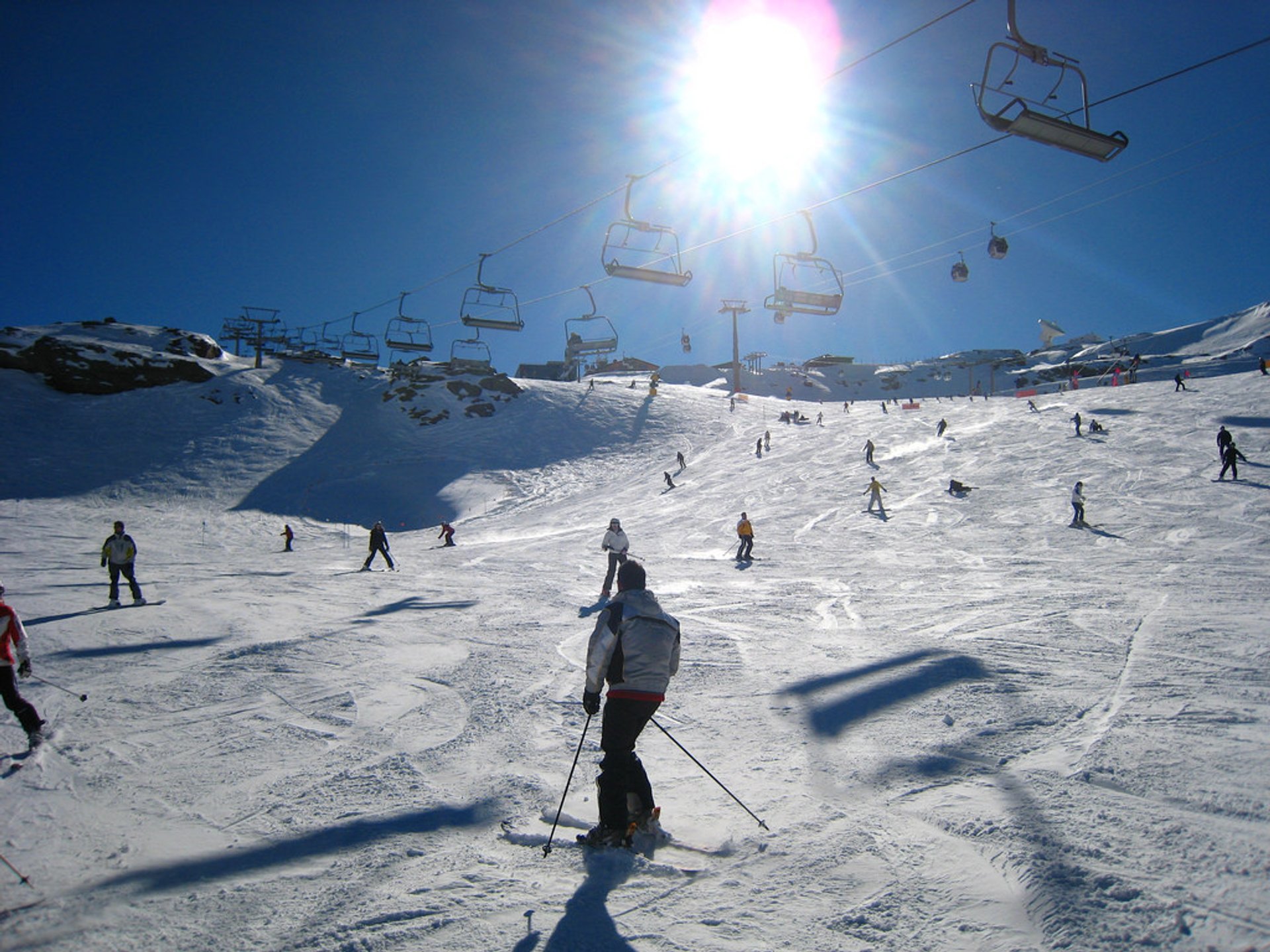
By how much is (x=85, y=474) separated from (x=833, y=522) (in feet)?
127

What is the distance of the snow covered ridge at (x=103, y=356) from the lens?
4403 centimetres

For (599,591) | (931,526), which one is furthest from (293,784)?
(931,526)

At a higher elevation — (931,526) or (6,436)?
(6,436)

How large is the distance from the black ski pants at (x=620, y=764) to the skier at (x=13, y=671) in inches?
193

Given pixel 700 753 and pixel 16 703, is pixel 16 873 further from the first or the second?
pixel 700 753

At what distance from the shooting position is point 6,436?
3619 cm

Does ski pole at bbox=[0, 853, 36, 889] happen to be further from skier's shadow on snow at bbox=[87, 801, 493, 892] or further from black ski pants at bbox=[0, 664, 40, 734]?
black ski pants at bbox=[0, 664, 40, 734]

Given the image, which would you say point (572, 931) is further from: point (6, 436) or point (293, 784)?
point (6, 436)

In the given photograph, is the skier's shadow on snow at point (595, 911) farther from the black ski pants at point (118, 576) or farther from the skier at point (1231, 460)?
the skier at point (1231, 460)

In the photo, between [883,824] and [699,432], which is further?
[699,432]

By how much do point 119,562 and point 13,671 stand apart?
6837mm

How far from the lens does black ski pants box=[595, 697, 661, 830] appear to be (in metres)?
3.68

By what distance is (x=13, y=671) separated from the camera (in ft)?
17.2

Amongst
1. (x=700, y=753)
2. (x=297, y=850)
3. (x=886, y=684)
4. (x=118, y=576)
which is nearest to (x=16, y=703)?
(x=297, y=850)
